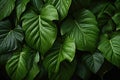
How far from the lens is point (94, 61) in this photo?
69.2 inches

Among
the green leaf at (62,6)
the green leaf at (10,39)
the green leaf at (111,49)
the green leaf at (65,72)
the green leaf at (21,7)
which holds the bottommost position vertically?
the green leaf at (65,72)

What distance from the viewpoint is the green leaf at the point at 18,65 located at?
1.75 meters

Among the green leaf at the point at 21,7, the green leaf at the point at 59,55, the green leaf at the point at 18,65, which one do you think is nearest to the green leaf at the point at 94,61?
the green leaf at the point at 59,55

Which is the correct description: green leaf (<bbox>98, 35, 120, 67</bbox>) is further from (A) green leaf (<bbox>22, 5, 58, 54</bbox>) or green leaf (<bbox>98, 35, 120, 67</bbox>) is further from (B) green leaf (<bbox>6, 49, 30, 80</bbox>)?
(B) green leaf (<bbox>6, 49, 30, 80</bbox>)

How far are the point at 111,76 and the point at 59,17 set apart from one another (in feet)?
2.41

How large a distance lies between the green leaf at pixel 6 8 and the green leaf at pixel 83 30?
416mm

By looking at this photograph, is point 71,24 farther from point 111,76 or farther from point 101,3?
point 111,76

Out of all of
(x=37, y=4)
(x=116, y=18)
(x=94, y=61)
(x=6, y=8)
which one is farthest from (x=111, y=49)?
(x=6, y=8)

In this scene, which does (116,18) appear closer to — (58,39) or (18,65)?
(58,39)

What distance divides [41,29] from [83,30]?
307 millimetres

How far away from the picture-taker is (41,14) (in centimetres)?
175

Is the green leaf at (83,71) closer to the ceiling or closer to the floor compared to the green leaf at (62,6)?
closer to the floor

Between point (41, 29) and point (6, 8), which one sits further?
point (6, 8)

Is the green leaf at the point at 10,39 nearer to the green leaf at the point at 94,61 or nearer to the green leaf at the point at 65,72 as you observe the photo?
the green leaf at the point at 65,72
